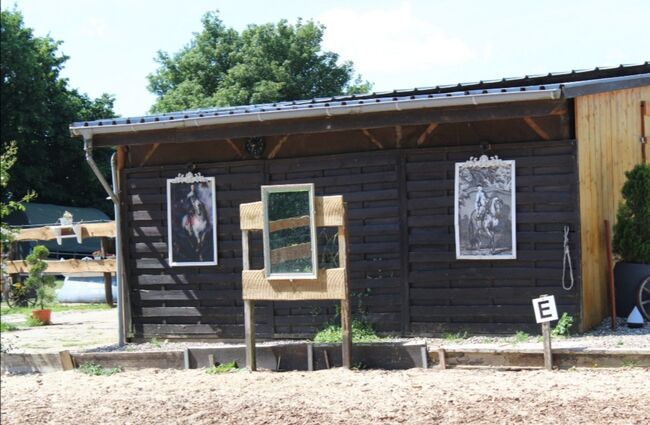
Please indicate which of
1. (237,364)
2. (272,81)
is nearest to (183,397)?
(237,364)

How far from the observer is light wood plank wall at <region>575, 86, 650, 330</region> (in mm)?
11477

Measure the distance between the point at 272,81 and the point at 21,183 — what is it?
1099 centimetres

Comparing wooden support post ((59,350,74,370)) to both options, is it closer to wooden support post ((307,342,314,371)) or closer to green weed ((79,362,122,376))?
green weed ((79,362,122,376))

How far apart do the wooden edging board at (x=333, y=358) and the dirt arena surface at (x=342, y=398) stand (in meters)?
0.17

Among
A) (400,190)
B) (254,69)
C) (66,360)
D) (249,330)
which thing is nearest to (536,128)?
(400,190)

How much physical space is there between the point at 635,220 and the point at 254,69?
28413 mm

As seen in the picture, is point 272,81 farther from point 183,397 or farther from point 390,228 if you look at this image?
point 183,397

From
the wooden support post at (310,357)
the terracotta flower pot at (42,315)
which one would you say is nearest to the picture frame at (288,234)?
the wooden support post at (310,357)

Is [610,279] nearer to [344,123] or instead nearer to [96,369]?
[344,123]

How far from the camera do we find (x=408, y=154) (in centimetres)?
1198

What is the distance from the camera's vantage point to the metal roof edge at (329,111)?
10.7m

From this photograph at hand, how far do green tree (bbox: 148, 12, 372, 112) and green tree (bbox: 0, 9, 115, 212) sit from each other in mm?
4070

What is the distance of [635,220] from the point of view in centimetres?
1195

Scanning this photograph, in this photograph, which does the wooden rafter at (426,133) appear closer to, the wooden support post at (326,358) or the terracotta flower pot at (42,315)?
the wooden support post at (326,358)
